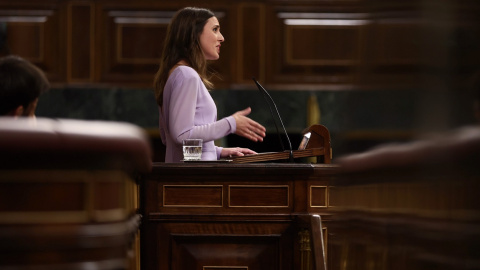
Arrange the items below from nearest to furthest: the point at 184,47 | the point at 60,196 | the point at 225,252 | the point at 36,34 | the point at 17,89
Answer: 1. the point at 60,196
2. the point at 17,89
3. the point at 225,252
4. the point at 184,47
5. the point at 36,34

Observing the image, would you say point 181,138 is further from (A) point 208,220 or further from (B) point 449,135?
(B) point 449,135

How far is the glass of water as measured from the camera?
3.18 metres

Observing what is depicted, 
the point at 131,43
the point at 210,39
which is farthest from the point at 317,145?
the point at 131,43

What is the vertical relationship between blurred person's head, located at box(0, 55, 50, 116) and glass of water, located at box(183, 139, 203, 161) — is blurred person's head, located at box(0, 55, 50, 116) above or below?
above

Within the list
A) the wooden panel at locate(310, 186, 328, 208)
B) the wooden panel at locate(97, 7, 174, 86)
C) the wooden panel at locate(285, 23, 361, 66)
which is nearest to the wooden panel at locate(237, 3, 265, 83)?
the wooden panel at locate(285, 23, 361, 66)

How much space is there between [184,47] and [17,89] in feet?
4.57

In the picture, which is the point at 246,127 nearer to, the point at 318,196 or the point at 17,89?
the point at 318,196

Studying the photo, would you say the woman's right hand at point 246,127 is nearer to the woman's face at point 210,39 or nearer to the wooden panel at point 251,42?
the woman's face at point 210,39

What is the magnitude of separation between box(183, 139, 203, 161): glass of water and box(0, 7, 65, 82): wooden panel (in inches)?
84.3

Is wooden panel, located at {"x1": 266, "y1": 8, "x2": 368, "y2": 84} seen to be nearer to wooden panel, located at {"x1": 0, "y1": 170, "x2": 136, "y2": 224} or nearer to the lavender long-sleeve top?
the lavender long-sleeve top

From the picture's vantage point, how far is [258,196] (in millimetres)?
3068

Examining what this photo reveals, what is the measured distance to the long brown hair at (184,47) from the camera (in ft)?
11.3

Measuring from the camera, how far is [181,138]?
3.28 m

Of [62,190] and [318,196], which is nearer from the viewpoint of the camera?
[62,190]
